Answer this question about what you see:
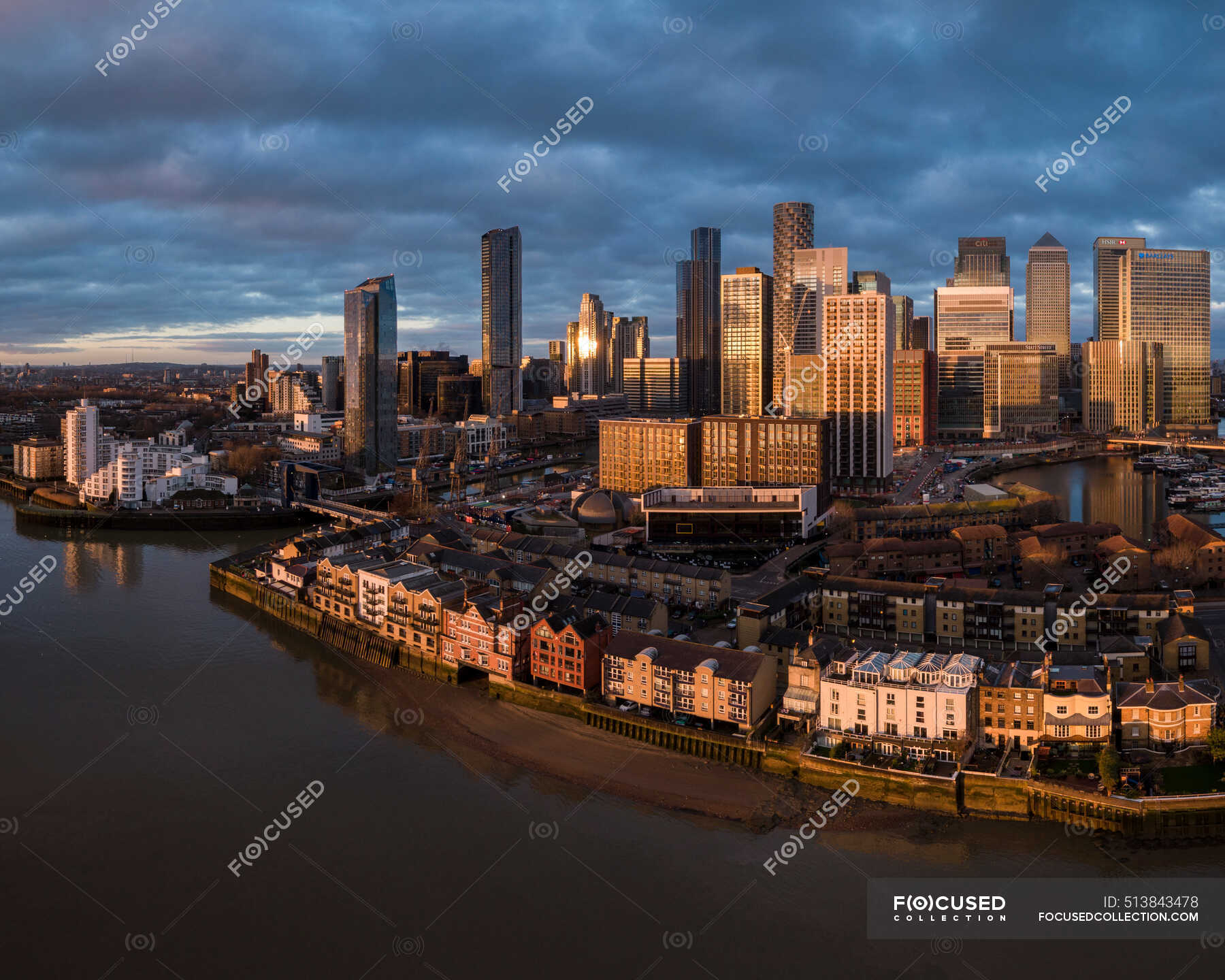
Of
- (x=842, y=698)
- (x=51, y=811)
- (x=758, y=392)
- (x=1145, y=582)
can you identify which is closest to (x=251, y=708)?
(x=51, y=811)

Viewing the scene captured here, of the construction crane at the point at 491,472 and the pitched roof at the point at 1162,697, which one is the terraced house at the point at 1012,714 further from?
the construction crane at the point at 491,472

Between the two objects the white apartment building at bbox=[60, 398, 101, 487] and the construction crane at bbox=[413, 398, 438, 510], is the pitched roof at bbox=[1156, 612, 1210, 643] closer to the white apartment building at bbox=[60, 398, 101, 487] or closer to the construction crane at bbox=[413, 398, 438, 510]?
the construction crane at bbox=[413, 398, 438, 510]

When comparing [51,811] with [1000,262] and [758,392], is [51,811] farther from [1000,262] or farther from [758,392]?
[1000,262]

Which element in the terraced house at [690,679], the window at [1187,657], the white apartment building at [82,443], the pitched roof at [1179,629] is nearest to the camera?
the terraced house at [690,679]

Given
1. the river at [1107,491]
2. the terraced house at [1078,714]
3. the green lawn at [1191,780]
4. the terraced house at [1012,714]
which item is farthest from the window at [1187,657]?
the river at [1107,491]

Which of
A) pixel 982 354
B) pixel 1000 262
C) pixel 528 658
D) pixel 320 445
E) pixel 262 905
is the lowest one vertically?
pixel 262 905

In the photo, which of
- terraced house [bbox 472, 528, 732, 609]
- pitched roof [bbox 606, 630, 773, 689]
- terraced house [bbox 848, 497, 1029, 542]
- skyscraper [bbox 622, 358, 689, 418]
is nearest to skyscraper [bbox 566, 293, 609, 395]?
skyscraper [bbox 622, 358, 689, 418]

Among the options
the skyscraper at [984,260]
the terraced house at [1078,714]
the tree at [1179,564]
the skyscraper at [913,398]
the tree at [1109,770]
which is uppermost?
the skyscraper at [984,260]
